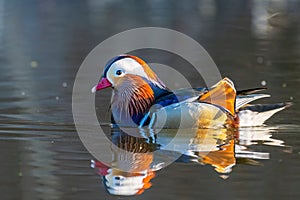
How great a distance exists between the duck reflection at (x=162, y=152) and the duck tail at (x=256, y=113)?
8 cm

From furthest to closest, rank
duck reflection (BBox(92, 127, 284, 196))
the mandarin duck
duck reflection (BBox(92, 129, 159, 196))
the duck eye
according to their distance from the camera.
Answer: the duck eye < the mandarin duck < duck reflection (BBox(92, 127, 284, 196)) < duck reflection (BBox(92, 129, 159, 196))

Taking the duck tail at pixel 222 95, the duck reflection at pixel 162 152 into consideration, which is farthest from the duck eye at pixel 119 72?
the duck tail at pixel 222 95

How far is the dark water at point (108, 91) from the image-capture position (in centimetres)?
588

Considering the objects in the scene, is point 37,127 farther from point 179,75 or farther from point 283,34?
point 283,34

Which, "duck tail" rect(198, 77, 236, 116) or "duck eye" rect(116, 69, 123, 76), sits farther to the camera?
"duck eye" rect(116, 69, 123, 76)

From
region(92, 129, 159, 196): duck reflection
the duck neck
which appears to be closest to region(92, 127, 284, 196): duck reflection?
region(92, 129, 159, 196): duck reflection

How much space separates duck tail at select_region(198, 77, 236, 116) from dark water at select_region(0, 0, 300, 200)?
278mm

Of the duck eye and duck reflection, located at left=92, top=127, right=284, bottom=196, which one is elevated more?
the duck eye

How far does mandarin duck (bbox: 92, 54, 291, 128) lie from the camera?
7453 mm

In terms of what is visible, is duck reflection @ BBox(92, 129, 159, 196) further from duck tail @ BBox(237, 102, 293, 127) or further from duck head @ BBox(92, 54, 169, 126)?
duck tail @ BBox(237, 102, 293, 127)

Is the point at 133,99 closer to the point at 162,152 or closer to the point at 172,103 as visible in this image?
the point at 172,103

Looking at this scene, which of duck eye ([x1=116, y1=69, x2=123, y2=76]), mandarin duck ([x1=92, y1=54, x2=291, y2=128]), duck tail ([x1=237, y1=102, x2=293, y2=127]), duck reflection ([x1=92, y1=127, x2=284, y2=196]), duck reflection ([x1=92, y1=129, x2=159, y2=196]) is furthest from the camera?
duck eye ([x1=116, y1=69, x2=123, y2=76])

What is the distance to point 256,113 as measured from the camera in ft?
25.3

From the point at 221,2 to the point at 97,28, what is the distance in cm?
478
